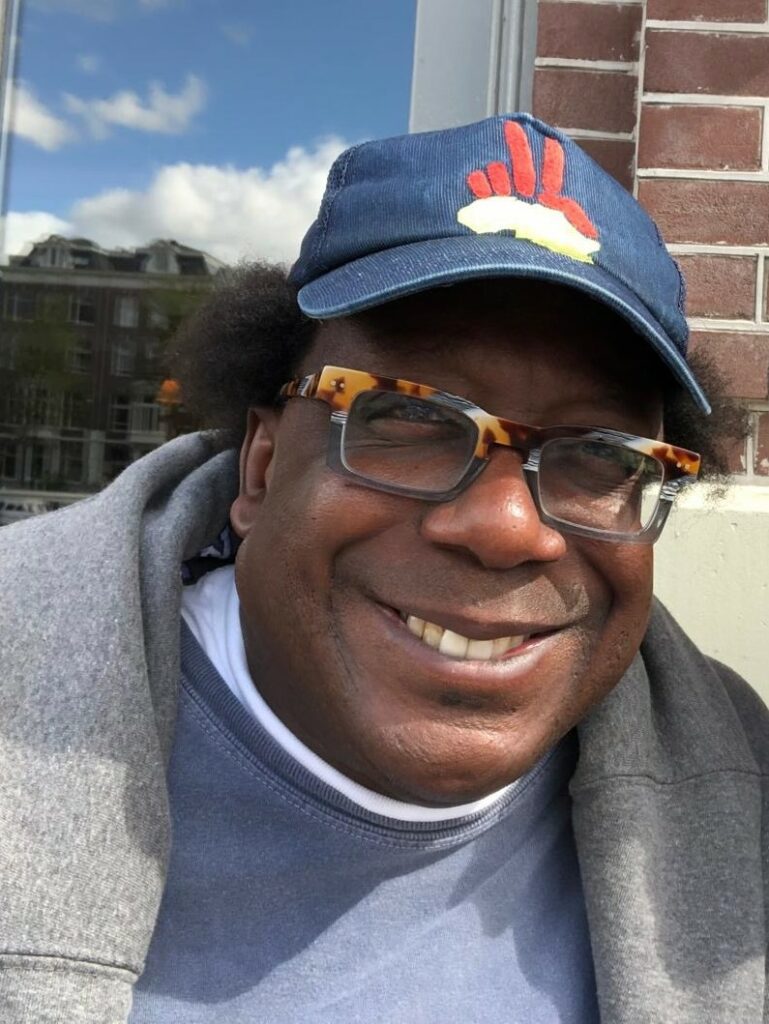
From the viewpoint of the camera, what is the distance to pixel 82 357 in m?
2.98

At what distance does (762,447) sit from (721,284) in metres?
0.34

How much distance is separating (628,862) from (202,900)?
1.94 ft

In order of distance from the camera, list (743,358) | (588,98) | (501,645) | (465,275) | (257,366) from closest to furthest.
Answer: (465,275)
(501,645)
(257,366)
(743,358)
(588,98)

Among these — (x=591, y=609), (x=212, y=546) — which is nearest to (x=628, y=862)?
(x=591, y=609)

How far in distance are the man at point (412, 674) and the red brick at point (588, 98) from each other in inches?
32.2

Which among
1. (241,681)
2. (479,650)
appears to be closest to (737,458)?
(479,650)

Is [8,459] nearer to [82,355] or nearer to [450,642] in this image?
[82,355]

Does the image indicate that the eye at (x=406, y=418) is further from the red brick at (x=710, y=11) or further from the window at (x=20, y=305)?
the window at (x=20, y=305)

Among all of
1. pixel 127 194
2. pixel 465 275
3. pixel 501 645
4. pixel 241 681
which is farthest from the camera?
pixel 127 194

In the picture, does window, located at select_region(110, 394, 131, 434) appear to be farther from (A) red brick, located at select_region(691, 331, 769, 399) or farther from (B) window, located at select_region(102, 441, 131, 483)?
(A) red brick, located at select_region(691, 331, 769, 399)

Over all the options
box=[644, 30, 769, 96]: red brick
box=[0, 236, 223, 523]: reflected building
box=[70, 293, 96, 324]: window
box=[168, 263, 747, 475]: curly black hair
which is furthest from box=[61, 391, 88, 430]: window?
box=[644, 30, 769, 96]: red brick

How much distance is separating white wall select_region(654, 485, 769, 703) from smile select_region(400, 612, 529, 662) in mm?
879

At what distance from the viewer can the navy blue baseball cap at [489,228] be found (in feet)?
4.17

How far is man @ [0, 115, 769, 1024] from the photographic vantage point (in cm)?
128
